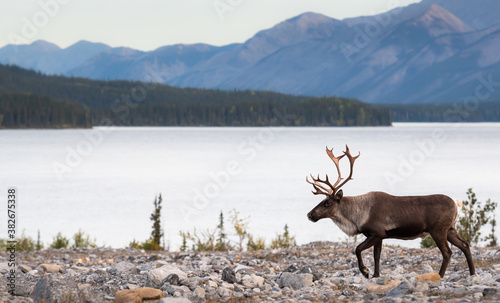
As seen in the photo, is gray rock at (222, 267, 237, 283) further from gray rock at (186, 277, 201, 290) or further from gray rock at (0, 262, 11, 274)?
gray rock at (0, 262, 11, 274)

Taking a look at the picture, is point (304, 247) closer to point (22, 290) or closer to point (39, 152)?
point (22, 290)

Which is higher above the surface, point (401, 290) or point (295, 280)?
point (401, 290)

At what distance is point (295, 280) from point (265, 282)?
71cm

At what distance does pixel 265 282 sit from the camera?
476 inches

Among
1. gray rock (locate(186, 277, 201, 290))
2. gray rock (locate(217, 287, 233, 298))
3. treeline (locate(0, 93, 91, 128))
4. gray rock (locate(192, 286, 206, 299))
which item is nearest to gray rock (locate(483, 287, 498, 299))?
gray rock (locate(217, 287, 233, 298))

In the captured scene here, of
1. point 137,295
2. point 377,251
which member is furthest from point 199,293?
point 377,251

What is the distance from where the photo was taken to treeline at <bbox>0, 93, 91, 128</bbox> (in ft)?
609

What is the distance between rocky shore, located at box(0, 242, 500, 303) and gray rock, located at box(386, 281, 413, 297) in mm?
15

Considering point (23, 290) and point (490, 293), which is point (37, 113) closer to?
point (23, 290)

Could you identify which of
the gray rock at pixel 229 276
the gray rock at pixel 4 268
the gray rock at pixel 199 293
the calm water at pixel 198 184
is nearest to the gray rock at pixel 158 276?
the gray rock at pixel 229 276

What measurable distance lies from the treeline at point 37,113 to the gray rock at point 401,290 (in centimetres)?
18693

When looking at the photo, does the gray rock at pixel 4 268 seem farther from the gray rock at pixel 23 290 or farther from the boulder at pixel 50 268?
the gray rock at pixel 23 290

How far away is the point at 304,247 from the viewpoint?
1875cm

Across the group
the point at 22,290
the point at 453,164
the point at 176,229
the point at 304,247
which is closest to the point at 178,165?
the point at 453,164
